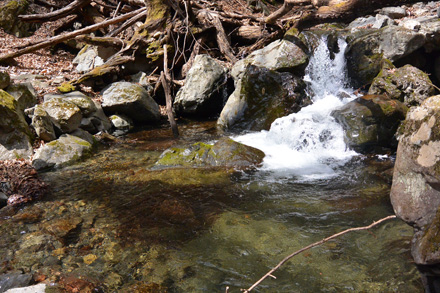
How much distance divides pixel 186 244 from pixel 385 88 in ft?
22.3

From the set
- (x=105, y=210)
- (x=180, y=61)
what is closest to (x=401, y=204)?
(x=105, y=210)

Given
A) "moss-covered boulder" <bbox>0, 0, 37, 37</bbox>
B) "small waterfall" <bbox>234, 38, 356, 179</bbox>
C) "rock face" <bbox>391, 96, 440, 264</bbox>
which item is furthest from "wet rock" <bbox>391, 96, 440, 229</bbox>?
"moss-covered boulder" <bbox>0, 0, 37, 37</bbox>

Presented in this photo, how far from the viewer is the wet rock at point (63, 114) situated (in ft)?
26.0

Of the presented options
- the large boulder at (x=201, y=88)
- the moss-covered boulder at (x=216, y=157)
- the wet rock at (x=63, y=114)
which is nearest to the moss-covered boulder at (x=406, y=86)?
the moss-covered boulder at (x=216, y=157)

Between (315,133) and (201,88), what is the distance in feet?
13.8

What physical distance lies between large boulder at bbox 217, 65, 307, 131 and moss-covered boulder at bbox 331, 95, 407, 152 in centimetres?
195

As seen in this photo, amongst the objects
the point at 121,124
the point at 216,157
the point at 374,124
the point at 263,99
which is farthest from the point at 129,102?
the point at 374,124

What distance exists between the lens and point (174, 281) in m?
3.36

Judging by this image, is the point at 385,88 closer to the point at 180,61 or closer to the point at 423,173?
the point at 423,173

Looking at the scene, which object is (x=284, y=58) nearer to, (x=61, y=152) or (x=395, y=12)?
(x=395, y=12)

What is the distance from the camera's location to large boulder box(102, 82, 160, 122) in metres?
9.60

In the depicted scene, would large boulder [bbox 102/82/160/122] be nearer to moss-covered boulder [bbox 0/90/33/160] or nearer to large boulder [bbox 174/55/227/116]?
large boulder [bbox 174/55/227/116]

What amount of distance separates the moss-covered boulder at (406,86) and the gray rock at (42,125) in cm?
813

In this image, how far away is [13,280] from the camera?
3.27 m
